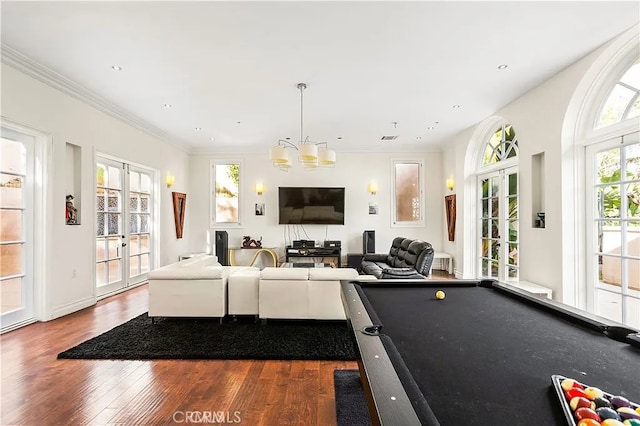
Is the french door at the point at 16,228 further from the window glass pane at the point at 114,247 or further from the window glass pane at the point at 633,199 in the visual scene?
the window glass pane at the point at 633,199

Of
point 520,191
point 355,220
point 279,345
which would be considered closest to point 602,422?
point 279,345

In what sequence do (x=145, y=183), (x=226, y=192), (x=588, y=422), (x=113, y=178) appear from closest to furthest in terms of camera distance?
1. (x=588, y=422)
2. (x=113, y=178)
3. (x=145, y=183)
4. (x=226, y=192)

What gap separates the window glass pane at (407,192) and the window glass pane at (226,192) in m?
3.90

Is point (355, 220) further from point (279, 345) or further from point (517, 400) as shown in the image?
point (517, 400)

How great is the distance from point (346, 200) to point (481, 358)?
6.45m

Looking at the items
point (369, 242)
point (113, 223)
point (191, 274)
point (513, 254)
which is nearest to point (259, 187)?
point (369, 242)

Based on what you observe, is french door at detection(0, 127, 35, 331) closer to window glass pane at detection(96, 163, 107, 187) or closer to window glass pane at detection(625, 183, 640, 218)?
window glass pane at detection(96, 163, 107, 187)

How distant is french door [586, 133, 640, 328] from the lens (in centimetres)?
304

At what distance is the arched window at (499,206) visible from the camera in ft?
16.0

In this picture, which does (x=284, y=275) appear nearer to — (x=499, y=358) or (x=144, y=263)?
(x=499, y=358)

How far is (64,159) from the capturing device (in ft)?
13.4

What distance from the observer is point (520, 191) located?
14.7 ft

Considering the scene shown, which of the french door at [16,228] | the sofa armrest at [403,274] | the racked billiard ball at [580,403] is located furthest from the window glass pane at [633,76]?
A: the french door at [16,228]

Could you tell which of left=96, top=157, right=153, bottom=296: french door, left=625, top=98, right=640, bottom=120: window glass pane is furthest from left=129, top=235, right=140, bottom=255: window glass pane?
left=625, top=98, right=640, bottom=120: window glass pane
